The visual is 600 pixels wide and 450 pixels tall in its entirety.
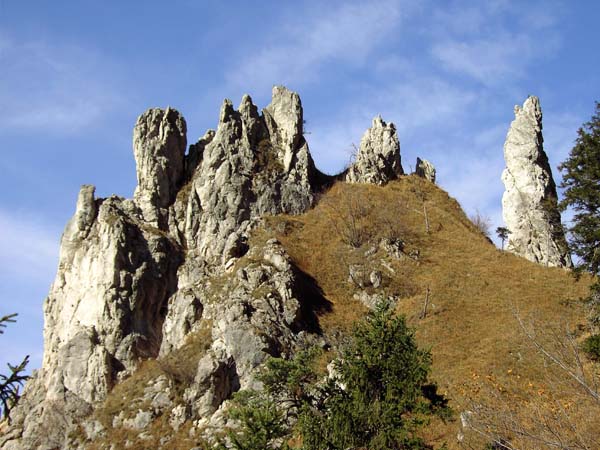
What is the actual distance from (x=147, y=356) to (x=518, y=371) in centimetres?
2050

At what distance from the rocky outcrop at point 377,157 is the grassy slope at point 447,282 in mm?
1290

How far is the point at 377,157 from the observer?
5656 centimetres

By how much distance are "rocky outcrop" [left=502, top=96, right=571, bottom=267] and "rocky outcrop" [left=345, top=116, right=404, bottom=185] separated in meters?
9.73

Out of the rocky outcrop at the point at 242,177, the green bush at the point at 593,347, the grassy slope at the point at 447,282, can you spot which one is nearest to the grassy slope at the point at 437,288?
the grassy slope at the point at 447,282

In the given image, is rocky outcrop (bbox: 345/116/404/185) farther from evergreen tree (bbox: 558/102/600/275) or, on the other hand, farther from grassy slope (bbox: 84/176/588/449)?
evergreen tree (bbox: 558/102/600/275)

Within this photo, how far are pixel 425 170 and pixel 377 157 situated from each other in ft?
21.9

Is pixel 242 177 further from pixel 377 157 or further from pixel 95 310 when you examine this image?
pixel 95 310

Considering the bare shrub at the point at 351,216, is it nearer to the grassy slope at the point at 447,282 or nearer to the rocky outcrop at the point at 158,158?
the grassy slope at the point at 447,282

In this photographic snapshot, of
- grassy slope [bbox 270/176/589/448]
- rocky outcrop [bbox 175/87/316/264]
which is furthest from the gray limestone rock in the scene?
grassy slope [bbox 270/176/589/448]

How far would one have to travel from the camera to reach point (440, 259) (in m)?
45.9

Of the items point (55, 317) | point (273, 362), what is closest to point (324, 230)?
point (55, 317)

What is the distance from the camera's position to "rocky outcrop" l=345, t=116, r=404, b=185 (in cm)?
5547

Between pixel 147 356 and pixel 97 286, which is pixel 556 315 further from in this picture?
pixel 97 286

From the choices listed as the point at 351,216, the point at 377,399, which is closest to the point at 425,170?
the point at 351,216
